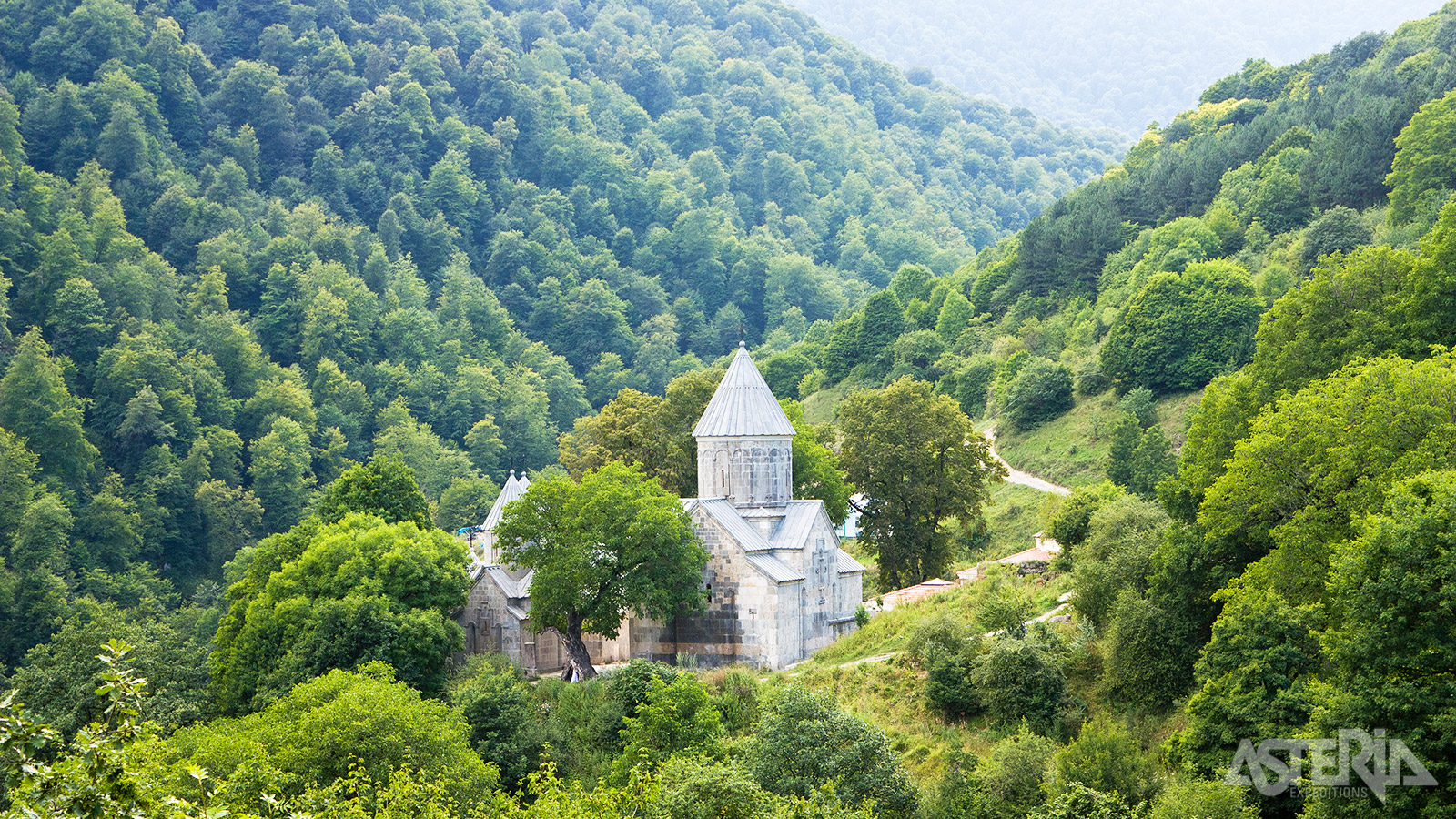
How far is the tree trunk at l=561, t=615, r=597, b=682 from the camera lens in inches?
1670

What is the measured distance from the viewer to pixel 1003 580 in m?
44.9

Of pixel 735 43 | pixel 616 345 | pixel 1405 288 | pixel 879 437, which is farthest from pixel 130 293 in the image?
pixel 735 43

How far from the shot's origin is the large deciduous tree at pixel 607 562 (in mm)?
41906

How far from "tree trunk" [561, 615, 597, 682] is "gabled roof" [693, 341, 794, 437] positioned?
8105mm

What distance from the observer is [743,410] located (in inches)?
1834

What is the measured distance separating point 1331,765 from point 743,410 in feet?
84.3

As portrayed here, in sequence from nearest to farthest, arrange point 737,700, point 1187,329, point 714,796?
point 714,796
point 737,700
point 1187,329

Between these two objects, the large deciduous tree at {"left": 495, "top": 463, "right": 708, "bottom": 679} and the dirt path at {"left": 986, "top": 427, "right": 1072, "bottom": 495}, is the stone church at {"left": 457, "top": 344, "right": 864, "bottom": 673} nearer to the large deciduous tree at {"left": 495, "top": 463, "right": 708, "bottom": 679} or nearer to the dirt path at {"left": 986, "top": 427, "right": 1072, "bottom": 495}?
the large deciduous tree at {"left": 495, "top": 463, "right": 708, "bottom": 679}

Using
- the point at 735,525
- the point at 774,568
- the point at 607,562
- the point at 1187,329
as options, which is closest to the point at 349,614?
the point at 607,562

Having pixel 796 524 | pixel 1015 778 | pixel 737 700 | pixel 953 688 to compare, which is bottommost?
pixel 1015 778

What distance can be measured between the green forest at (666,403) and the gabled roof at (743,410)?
393 cm

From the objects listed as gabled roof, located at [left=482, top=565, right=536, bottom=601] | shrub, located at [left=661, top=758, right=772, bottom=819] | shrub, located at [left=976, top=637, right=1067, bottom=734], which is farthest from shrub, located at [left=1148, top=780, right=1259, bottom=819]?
gabled roof, located at [left=482, top=565, right=536, bottom=601]

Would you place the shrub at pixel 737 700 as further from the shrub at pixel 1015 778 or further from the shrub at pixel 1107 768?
the shrub at pixel 1107 768

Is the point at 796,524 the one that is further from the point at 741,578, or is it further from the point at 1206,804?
the point at 1206,804
